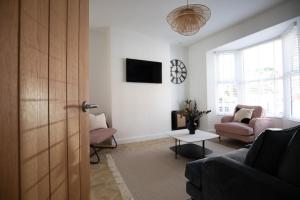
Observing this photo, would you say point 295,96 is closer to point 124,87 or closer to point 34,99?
point 124,87

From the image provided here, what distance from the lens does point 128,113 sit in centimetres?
386

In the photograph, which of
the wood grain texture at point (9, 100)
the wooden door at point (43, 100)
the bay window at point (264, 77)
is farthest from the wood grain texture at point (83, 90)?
the bay window at point (264, 77)

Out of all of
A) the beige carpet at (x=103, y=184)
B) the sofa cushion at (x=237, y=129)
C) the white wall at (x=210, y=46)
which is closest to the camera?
the beige carpet at (x=103, y=184)

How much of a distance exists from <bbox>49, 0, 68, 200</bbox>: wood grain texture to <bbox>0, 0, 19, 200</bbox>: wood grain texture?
7.8 inches

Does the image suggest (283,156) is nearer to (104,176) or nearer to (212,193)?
(212,193)

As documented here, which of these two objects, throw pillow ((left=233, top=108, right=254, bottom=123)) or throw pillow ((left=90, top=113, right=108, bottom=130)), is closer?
throw pillow ((left=90, top=113, right=108, bottom=130))

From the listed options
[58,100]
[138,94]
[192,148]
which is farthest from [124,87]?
[58,100]

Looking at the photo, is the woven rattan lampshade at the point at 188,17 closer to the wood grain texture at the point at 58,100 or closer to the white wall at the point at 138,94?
the white wall at the point at 138,94

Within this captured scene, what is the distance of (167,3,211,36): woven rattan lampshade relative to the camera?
232 centimetres

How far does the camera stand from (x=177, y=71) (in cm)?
511

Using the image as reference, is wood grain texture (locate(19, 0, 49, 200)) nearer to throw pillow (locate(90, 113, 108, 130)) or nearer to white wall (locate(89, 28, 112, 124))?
throw pillow (locate(90, 113, 108, 130))

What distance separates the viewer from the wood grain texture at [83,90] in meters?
0.98

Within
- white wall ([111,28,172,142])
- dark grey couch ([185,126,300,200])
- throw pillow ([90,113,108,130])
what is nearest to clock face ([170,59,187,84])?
white wall ([111,28,172,142])

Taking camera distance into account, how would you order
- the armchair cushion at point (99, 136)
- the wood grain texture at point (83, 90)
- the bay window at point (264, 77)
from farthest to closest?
the bay window at point (264, 77), the armchair cushion at point (99, 136), the wood grain texture at point (83, 90)
